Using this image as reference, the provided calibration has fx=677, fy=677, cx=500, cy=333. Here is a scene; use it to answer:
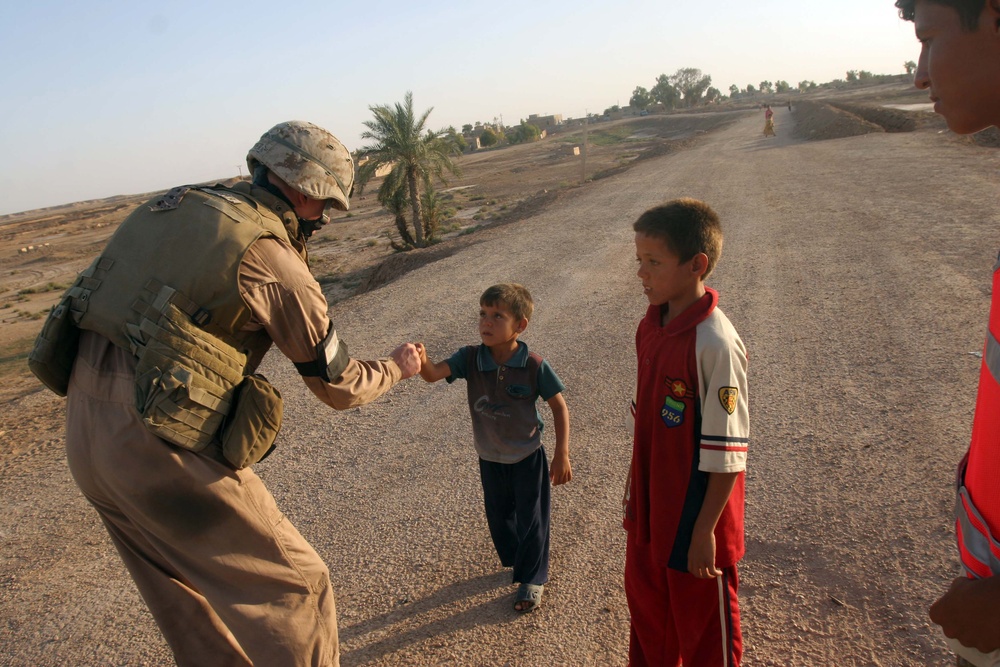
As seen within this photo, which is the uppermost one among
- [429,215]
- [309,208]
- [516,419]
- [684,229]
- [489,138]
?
[489,138]

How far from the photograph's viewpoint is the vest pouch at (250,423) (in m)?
2.36

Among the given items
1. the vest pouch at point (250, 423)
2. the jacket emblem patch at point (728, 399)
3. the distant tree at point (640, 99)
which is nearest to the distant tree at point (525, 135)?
the distant tree at point (640, 99)

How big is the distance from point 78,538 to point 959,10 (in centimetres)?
477

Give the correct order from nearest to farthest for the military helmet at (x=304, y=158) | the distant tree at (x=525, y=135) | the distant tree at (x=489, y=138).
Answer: the military helmet at (x=304, y=158) → the distant tree at (x=525, y=135) → the distant tree at (x=489, y=138)

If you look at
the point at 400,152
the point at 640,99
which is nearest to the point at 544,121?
the point at 640,99

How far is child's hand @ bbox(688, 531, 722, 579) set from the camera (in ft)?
7.04

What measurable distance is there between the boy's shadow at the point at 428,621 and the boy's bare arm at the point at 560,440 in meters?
0.66

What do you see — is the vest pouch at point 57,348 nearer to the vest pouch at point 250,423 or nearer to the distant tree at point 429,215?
the vest pouch at point 250,423

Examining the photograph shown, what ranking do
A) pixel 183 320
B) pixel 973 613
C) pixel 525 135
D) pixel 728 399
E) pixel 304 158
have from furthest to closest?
pixel 525 135, pixel 304 158, pixel 183 320, pixel 728 399, pixel 973 613

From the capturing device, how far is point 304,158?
2656 mm

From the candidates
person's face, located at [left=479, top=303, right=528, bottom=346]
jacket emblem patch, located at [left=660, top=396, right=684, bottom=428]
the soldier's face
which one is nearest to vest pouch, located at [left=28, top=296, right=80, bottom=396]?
the soldier's face

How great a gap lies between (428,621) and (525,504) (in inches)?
27.7

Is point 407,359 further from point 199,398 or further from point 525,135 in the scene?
point 525,135

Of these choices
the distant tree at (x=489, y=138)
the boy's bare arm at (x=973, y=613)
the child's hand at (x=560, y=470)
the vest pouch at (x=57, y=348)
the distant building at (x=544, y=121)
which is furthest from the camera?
the distant building at (x=544, y=121)
